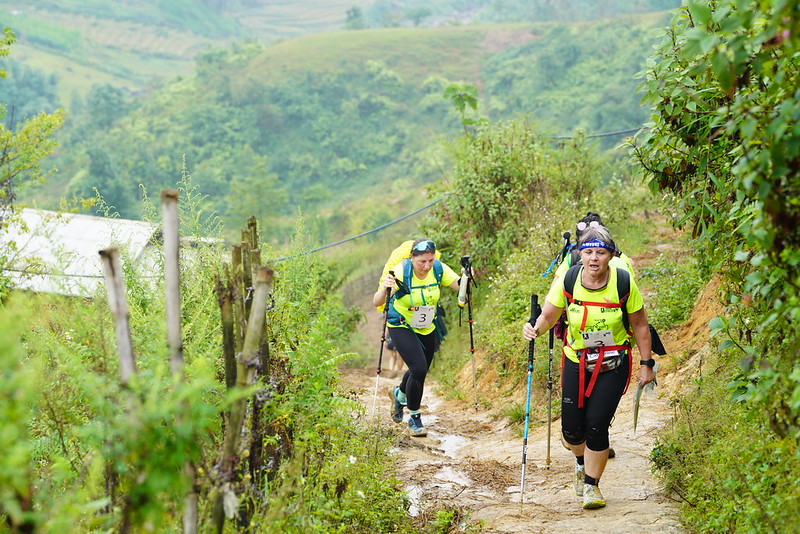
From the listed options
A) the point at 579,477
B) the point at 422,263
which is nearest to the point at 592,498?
the point at 579,477

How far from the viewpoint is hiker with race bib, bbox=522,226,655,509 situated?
18.6ft

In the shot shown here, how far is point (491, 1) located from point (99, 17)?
58.0m

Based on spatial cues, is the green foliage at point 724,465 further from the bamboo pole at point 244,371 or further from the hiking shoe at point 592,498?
the bamboo pole at point 244,371

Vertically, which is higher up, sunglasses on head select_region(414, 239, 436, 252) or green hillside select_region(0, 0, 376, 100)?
green hillside select_region(0, 0, 376, 100)

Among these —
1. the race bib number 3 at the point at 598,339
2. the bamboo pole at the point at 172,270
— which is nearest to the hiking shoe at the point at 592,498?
the race bib number 3 at the point at 598,339

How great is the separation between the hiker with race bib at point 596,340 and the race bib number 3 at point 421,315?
250 centimetres

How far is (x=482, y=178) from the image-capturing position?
1513 centimetres

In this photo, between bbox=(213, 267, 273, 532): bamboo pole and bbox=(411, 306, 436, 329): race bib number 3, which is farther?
bbox=(411, 306, 436, 329): race bib number 3

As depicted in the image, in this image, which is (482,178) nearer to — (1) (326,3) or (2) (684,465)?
(2) (684,465)

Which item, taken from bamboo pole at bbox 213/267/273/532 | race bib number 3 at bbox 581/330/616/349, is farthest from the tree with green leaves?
bamboo pole at bbox 213/267/273/532

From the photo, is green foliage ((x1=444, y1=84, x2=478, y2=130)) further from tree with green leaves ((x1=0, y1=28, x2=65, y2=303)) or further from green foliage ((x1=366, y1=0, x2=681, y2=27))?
green foliage ((x1=366, y1=0, x2=681, y2=27))

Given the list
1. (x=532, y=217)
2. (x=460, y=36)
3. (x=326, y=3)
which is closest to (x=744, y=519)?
(x=532, y=217)

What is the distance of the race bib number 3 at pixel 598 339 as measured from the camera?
18.7 feet

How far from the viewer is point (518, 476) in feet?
23.0
